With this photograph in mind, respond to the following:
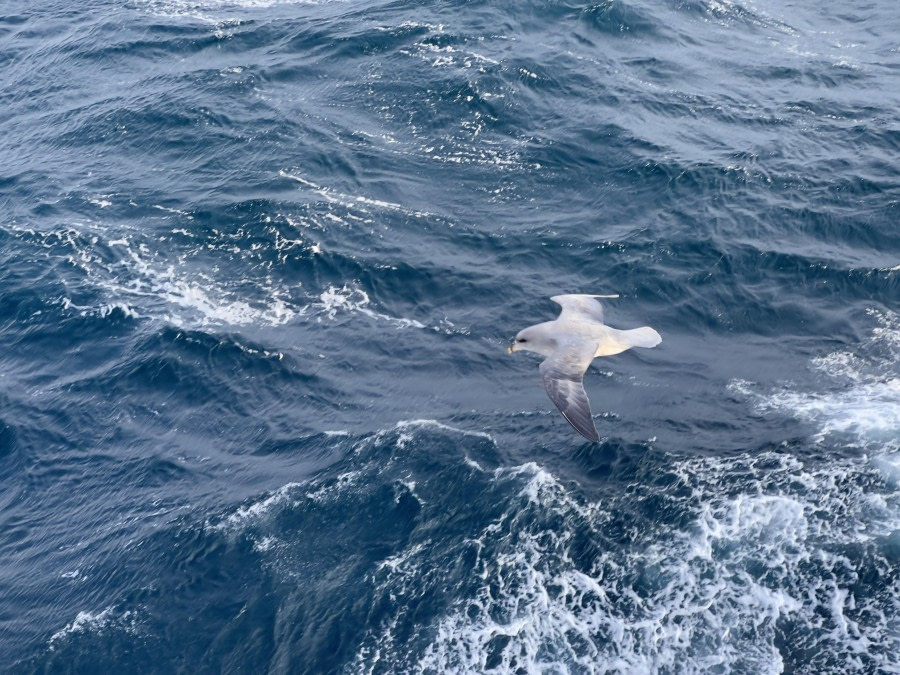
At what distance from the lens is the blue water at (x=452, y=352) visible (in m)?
23.0

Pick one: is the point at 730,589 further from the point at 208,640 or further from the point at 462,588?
the point at 208,640

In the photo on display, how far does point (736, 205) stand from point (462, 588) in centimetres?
2272

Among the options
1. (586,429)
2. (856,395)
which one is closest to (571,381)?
(586,429)

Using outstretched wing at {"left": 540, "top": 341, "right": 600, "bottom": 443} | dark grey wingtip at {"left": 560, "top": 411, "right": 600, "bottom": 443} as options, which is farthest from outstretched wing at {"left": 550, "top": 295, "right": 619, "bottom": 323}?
dark grey wingtip at {"left": 560, "top": 411, "right": 600, "bottom": 443}

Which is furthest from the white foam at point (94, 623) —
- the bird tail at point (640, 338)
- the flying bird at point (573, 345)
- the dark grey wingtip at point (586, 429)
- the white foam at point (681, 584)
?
the bird tail at point (640, 338)

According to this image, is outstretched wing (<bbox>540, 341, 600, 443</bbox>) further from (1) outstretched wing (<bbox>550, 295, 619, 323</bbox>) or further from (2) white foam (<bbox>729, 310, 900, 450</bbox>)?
(2) white foam (<bbox>729, 310, 900, 450</bbox>)

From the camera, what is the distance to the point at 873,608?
21984 millimetres

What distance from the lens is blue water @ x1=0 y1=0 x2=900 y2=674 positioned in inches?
905

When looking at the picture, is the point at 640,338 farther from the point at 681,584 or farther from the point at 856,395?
the point at 681,584

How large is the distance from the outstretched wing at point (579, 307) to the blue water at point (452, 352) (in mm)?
1763

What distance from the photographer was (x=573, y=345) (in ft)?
89.4

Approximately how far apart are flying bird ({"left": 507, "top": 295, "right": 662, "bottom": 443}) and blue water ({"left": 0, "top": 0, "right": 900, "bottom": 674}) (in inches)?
93.0

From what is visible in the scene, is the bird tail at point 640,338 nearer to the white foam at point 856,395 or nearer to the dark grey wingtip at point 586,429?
the white foam at point 856,395

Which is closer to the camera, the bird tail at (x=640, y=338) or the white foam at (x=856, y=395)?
the white foam at (x=856, y=395)
